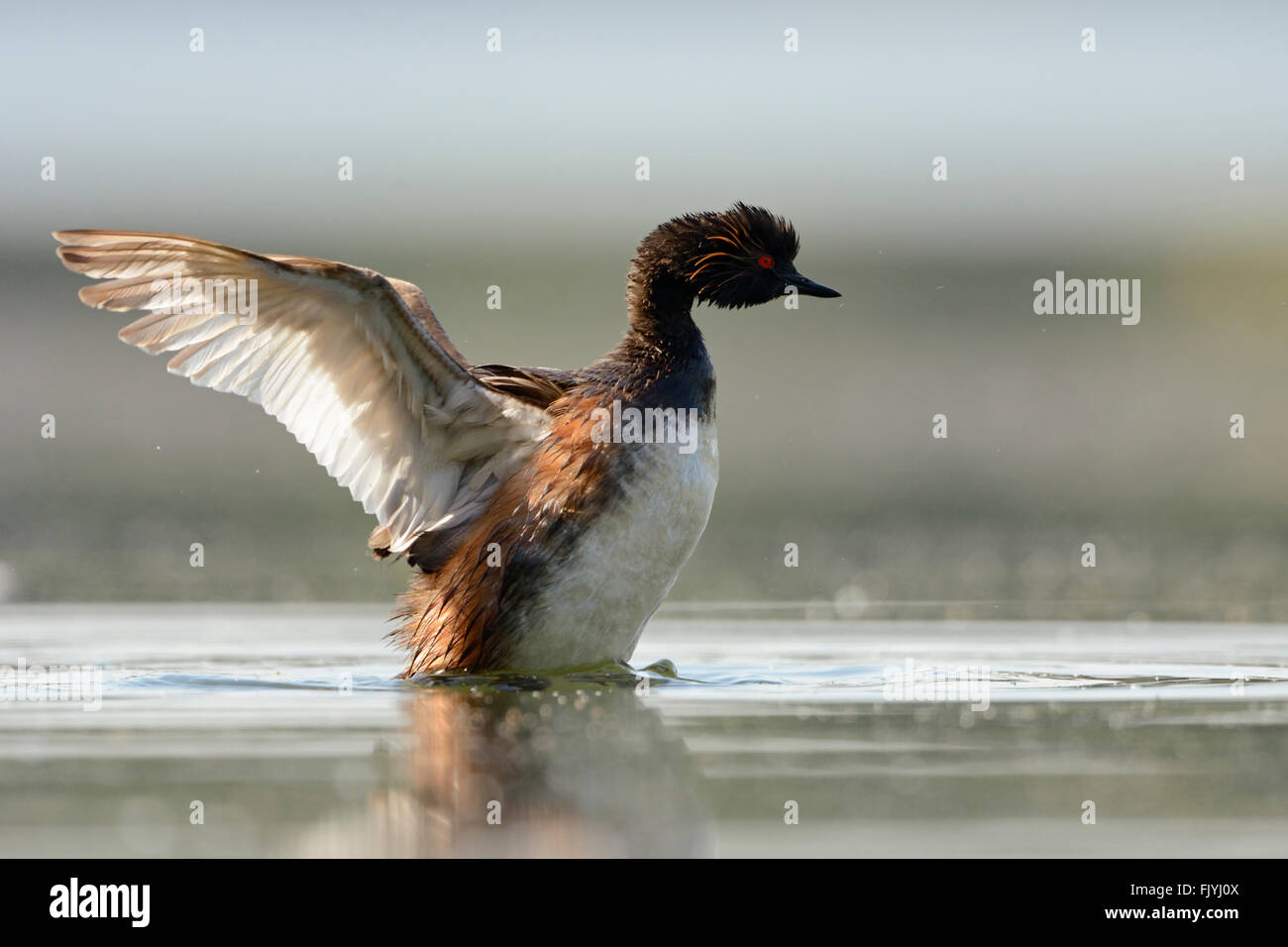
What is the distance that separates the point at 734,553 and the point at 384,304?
24.7 ft

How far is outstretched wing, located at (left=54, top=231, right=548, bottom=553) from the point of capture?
9.42m

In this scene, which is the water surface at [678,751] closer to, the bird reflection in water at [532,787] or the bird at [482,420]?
the bird reflection in water at [532,787]

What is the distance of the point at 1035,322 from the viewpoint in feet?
90.5

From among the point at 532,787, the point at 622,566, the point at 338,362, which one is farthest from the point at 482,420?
the point at 532,787

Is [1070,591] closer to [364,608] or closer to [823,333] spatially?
[364,608]

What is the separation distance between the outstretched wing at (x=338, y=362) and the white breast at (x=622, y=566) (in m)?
0.84

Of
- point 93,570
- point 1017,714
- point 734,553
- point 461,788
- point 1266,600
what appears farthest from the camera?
point 734,553

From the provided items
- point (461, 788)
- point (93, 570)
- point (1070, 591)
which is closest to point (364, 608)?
point (93, 570)

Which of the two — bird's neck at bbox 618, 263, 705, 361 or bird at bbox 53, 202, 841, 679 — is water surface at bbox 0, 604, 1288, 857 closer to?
bird at bbox 53, 202, 841, 679

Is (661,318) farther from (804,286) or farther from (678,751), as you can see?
(678,751)

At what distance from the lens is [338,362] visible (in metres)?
10.0

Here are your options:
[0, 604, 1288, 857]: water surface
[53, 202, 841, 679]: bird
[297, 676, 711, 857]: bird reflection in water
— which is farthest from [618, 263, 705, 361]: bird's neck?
[297, 676, 711, 857]: bird reflection in water

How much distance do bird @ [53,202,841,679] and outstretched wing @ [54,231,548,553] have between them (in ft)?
0.04

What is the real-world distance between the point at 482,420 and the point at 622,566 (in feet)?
3.95
